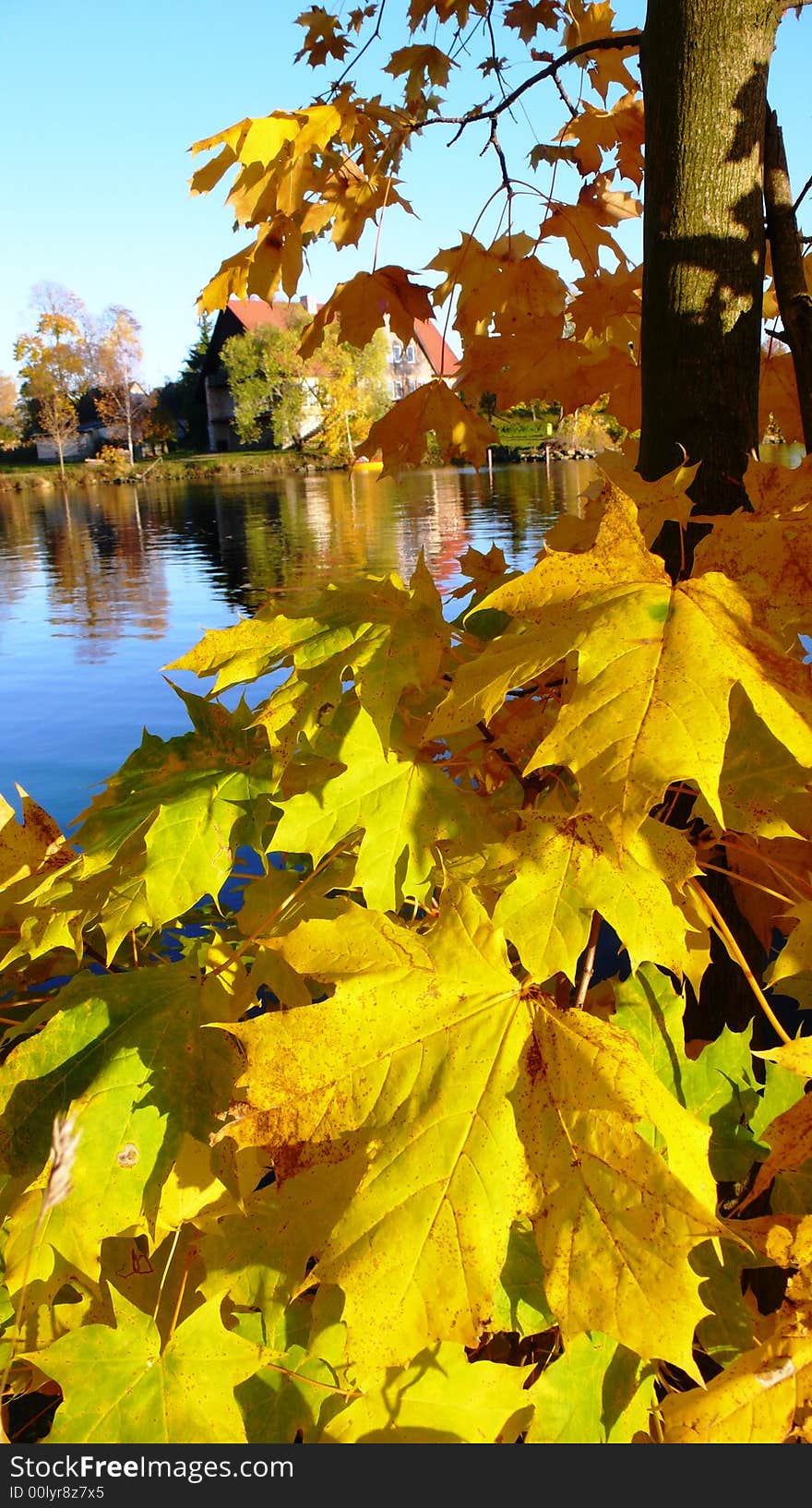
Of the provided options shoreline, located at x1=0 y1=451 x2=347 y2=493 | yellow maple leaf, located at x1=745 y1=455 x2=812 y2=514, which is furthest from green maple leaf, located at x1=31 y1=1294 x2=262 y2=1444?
shoreline, located at x1=0 y1=451 x2=347 y2=493

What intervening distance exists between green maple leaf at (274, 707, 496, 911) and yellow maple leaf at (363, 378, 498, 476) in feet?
3.83

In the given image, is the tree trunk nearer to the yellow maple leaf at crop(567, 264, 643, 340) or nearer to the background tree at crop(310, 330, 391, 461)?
the yellow maple leaf at crop(567, 264, 643, 340)

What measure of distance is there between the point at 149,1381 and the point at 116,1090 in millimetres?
254

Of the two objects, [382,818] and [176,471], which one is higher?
[176,471]

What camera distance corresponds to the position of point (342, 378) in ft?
150

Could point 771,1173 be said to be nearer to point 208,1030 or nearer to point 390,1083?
point 390,1083

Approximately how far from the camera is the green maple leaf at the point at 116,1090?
881 mm

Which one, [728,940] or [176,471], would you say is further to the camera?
[176,471]

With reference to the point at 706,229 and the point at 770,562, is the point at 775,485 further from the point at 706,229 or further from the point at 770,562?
the point at 706,229

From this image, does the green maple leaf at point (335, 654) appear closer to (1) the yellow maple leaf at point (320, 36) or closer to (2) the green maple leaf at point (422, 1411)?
(2) the green maple leaf at point (422, 1411)

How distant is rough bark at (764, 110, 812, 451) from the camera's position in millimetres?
1183

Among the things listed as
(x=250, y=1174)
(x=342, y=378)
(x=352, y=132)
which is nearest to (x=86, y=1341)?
(x=250, y=1174)

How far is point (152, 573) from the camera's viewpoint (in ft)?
50.8

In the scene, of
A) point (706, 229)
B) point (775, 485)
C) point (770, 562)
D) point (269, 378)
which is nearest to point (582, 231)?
point (706, 229)
